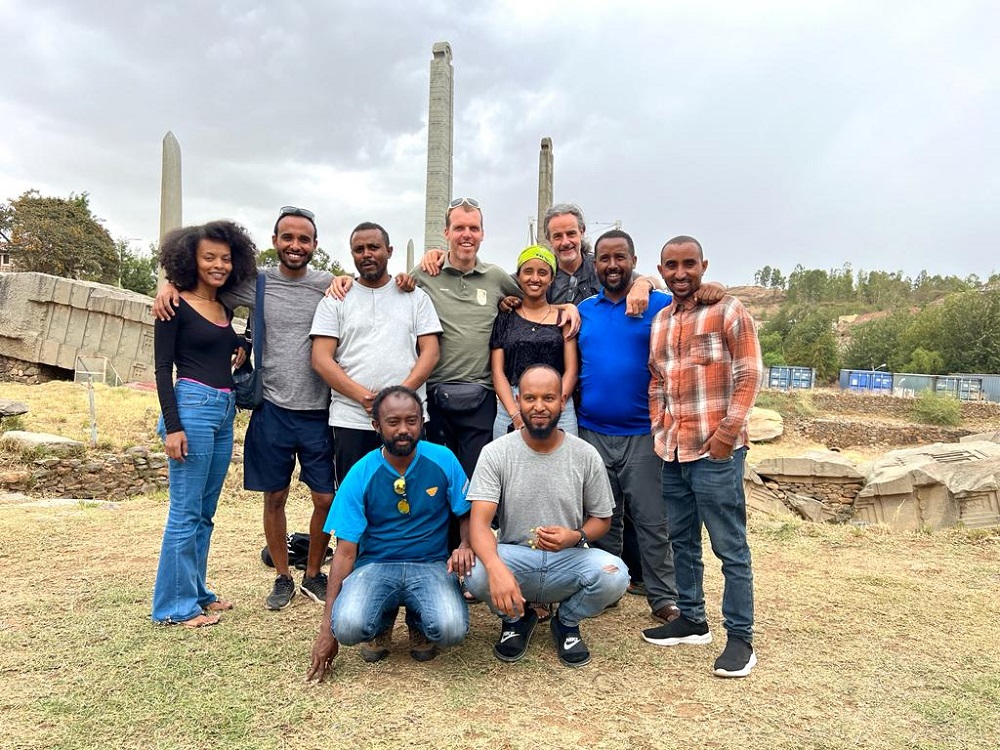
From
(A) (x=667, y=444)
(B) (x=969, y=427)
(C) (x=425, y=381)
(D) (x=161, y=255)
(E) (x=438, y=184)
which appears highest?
(E) (x=438, y=184)

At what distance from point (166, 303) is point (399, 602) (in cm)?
186

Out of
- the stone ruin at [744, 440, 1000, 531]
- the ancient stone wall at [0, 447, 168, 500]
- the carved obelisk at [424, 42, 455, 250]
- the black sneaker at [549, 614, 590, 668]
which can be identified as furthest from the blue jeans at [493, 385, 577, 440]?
the ancient stone wall at [0, 447, 168, 500]

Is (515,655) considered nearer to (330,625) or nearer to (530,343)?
(330,625)

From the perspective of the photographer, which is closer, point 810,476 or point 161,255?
point 161,255

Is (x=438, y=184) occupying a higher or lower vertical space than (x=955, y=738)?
higher

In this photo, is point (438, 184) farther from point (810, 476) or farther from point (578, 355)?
point (810, 476)

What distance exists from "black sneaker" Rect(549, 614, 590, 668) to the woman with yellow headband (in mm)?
1028

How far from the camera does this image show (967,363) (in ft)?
144

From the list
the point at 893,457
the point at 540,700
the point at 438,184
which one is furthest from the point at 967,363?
the point at 540,700

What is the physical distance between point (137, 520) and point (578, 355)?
14.4ft

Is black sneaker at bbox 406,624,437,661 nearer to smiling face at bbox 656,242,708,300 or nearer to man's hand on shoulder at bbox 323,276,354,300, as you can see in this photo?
man's hand on shoulder at bbox 323,276,354,300

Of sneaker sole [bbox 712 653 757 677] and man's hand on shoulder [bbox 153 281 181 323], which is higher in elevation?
man's hand on shoulder [bbox 153 281 181 323]

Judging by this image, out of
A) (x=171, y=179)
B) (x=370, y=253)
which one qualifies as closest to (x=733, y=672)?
(x=370, y=253)

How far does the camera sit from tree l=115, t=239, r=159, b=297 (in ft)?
121
